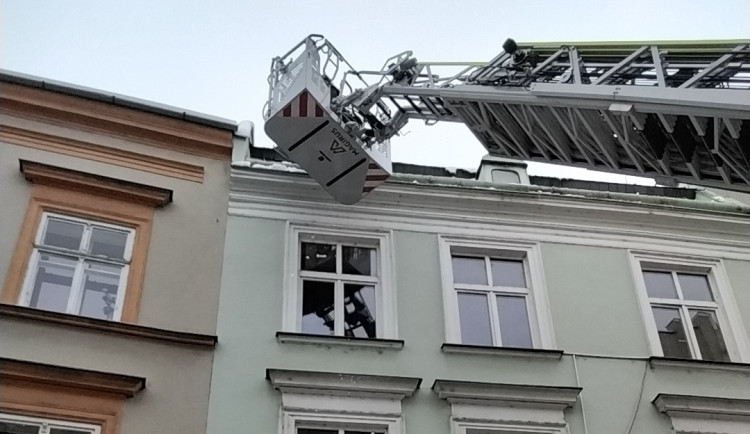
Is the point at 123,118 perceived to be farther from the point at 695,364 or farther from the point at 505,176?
the point at 695,364

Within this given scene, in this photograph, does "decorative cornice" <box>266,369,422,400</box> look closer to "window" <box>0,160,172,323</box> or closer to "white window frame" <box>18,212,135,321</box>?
"window" <box>0,160,172,323</box>

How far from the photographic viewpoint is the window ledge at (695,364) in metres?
10.1

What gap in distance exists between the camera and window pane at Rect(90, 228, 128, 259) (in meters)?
10.0

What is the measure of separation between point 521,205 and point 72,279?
5622 millimetres

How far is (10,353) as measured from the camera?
877cm

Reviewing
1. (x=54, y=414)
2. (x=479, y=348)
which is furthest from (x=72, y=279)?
(x=479, y=348)

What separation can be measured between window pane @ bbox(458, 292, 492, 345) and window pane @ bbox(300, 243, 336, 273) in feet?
5.34

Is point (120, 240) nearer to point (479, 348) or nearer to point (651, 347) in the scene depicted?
point (479, 348)

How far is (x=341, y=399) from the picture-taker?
9281 millimetres

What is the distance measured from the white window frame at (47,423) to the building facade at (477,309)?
1.17 metres

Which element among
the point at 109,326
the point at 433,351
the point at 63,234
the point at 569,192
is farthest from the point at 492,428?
the point at 63,234

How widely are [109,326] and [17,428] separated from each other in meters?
1.34

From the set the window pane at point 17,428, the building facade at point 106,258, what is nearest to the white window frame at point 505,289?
the building facade at point 106,258

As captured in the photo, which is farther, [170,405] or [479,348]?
[479,348]
